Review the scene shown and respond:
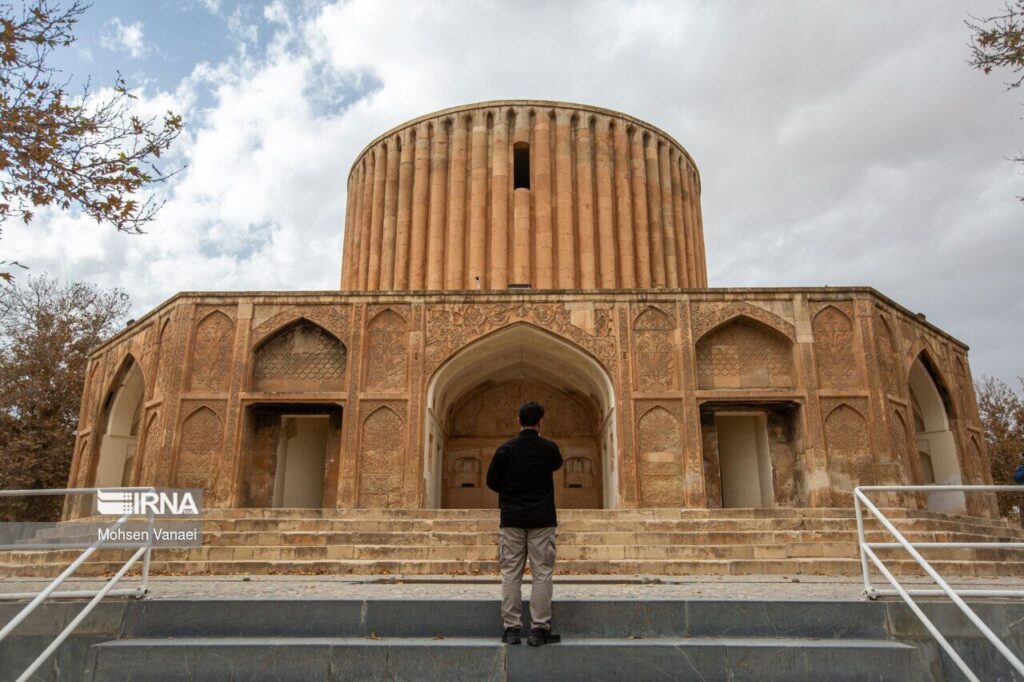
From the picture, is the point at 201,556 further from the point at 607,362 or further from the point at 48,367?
the point at 48,367

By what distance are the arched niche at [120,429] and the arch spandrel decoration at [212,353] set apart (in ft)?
8.37

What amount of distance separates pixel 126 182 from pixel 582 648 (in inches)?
203

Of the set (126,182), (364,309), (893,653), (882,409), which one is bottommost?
(893,653)

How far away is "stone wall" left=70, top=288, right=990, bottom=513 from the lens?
1159 cm

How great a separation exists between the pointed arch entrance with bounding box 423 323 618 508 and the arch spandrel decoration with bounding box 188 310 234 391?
369 cm

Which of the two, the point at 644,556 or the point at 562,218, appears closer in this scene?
the point at 644,556

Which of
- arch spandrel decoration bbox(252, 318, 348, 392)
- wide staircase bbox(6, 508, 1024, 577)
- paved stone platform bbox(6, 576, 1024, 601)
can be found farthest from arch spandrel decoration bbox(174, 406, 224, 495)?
paved stone platform bbox(6, 576, 1024, 601)

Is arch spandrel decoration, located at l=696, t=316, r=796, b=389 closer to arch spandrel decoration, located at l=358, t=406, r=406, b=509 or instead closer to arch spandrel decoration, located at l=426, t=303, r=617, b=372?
arch spandrel decoration, located at l=426, t=303, r=617, b=372

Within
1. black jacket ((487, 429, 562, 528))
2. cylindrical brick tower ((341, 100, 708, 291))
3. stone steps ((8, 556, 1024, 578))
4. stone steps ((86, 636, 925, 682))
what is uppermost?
cylindrical brick tower ((341, 100, 708, 291))

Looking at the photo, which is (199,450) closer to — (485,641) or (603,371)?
(603,371)

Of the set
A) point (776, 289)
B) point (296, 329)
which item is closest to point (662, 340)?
point (776, 289)

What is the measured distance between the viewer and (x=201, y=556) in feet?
26.0

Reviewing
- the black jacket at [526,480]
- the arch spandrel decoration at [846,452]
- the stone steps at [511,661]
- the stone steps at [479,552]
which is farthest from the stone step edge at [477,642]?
the arch spandrel decoration at [846,452]

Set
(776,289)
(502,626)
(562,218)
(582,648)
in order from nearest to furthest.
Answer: (582,648) < (502,626) < (776,289) < (562,218)
